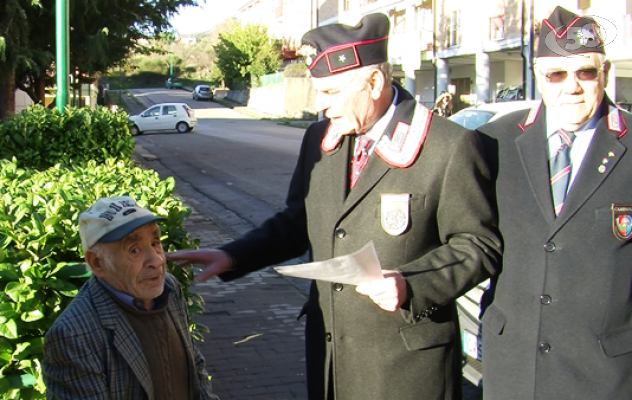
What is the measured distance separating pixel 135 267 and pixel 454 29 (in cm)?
3501

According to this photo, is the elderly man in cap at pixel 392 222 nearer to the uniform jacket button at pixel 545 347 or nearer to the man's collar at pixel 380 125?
the man's collar at pixel 380 125

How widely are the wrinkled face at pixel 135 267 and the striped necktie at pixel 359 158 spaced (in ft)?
2.28

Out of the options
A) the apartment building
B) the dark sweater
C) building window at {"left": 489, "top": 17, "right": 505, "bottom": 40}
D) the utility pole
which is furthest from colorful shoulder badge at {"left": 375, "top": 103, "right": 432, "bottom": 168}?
building window at {"left": 489, "top": 17, "right": 505, "bottom": 40}

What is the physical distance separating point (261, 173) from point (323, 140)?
1394 cm

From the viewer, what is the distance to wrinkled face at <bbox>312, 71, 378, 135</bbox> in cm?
244

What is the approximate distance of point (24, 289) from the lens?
2793 mm

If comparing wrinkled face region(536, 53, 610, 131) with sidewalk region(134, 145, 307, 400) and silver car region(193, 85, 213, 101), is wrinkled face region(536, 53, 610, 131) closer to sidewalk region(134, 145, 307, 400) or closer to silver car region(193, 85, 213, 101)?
sidewalk region(134, 145, 307, 400)

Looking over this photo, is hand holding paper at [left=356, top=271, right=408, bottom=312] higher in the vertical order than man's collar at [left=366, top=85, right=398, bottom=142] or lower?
lower

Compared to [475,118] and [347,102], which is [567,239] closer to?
[347,102]

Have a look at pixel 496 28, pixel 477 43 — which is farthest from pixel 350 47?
pixel 477 43

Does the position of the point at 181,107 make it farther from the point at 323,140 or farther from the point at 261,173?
the point at 323,140

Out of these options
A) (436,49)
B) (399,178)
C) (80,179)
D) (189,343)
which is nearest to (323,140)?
(399,178)

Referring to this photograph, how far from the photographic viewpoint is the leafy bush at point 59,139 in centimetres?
857

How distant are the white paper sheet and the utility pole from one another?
925cm
